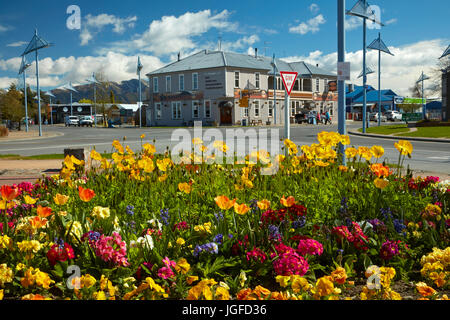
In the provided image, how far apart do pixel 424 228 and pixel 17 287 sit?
307 centimetres

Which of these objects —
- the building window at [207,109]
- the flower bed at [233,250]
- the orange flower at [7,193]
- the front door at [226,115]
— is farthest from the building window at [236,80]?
the orange flower at [7,193]

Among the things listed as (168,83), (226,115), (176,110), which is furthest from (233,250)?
(168,83)

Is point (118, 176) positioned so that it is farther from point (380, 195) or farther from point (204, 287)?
point (204, 287)

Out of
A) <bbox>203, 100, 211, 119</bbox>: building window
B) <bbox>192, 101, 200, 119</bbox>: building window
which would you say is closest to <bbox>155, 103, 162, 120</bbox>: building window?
<bbox>192, 101, 200, 119</bbox>: building window

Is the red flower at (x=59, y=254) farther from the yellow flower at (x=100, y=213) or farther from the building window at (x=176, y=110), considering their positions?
the building window at (x=176, y=110)

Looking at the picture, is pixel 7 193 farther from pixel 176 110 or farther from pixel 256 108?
pixel 176 110

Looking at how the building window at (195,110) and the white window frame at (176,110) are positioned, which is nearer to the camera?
the building window at (195,110)

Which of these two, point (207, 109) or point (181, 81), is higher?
point (181, 81)

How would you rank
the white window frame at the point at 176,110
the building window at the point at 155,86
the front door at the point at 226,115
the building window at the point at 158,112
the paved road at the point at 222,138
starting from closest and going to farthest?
the paved road at the point at 222,138
the front door at the point at 226,115
the white window frame at the point at 176,110
the building window at the point at 158,112
the building window at the point at 155,86

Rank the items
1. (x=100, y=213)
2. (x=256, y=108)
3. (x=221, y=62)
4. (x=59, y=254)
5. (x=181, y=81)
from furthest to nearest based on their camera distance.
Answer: (x=181, y=81), (x=256, y=108), (x=221, y=62), (x=100, y=213), (x=59, y=254)

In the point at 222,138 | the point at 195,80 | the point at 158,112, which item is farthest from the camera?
the point at 158,112

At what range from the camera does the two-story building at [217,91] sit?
5122 cm

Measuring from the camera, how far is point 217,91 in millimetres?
51219
